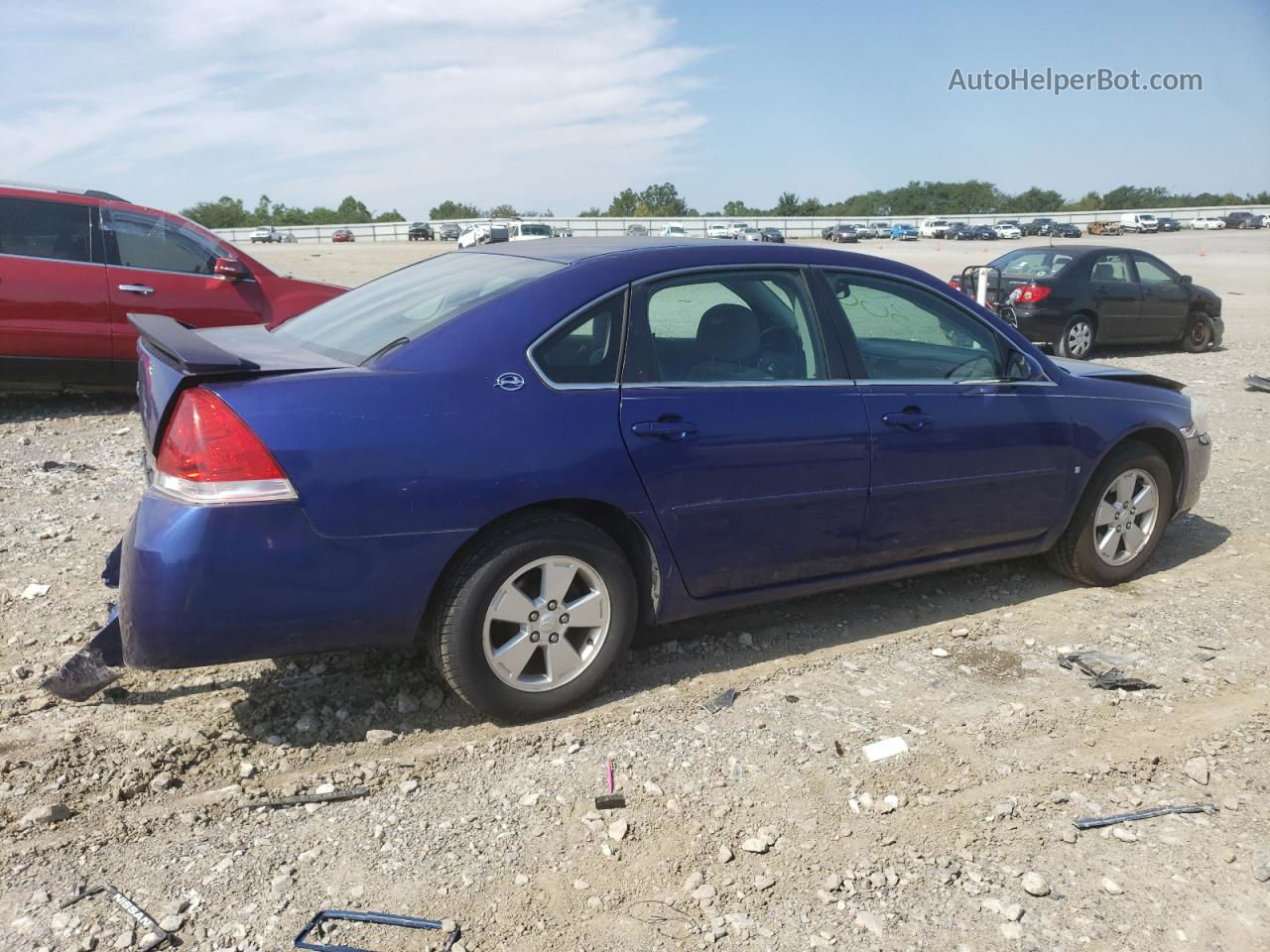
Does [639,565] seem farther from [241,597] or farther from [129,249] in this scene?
[129,249]

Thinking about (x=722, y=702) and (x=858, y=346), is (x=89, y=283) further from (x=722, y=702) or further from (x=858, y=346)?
(x=722, y=702)

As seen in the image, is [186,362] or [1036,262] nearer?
[186,362]

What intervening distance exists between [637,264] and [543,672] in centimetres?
153

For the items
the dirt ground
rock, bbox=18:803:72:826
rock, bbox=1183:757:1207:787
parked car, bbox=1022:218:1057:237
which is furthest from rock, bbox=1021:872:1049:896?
parked car, bbox=1022:218:1057:237

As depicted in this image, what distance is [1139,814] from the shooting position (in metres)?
3.32

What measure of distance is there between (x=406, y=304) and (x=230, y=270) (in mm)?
5665

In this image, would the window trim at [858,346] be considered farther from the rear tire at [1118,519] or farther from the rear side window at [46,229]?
the rear side window at [46,229]

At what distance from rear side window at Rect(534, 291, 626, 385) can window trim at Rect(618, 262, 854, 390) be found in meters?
0.04

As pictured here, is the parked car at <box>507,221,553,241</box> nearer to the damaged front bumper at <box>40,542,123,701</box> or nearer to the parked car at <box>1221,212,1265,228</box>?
the damaged front bumper at <box>40,542,123,701</box>

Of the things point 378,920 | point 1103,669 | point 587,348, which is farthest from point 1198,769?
point 378,920

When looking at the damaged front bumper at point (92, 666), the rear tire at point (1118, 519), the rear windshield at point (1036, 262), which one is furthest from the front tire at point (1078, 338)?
the damaged front bumper at point (92, 666)

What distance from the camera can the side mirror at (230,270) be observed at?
354 inches

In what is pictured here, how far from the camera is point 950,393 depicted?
457cm

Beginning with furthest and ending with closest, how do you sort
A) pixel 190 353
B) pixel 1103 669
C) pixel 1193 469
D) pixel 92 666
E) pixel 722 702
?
pixel 1193 469 < pixel 1103 669 < pixel 722 702 < pixel 92 666 < pixel 190 353
